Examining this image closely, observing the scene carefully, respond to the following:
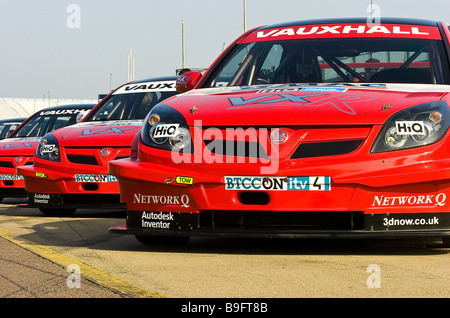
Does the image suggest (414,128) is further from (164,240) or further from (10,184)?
(10,184)

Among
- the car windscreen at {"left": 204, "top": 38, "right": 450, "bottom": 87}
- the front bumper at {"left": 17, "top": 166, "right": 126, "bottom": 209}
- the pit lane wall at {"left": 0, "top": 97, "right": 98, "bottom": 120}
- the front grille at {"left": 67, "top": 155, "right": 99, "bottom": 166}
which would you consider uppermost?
the car windscreen at {"left": 204, "top": 38, "right": 450, "bottom": 87}

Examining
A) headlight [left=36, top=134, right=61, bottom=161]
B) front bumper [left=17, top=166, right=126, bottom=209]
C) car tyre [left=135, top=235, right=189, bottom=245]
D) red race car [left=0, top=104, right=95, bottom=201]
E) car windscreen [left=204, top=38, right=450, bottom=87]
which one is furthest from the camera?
red race car [left=0, top=104, right=95, bottom=201]

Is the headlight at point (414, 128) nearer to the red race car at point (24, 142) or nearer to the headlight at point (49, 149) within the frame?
the headlight at point (49, 149)

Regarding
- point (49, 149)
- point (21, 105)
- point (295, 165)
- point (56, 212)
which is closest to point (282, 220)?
point (295, 165)

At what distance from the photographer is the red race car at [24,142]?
1195 centimetres

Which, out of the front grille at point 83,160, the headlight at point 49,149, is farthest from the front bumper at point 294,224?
the headlight at point 49,149

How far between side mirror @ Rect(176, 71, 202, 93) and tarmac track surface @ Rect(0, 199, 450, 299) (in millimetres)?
1133

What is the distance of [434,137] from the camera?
5.22 m

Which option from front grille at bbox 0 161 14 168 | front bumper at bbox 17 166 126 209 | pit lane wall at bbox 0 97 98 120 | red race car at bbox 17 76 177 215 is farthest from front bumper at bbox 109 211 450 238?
pit lane wall at bbox 0 97 98 120

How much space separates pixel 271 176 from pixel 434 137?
3.15 feet

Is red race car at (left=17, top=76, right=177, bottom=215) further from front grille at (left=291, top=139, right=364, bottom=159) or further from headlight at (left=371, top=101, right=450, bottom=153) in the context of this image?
headlight at (left=371, top=101, right=450, bottom=153)

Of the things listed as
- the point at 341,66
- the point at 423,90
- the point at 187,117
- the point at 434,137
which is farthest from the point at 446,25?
the point at 187,117

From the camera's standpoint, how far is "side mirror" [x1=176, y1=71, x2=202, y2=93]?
6.76m

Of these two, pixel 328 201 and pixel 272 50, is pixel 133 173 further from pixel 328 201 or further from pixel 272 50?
pixel 272 50
